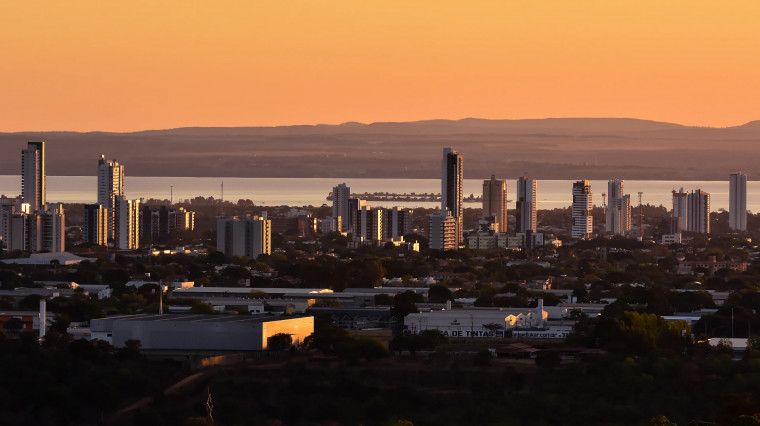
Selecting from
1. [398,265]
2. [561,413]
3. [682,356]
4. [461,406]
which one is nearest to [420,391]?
[461,406]

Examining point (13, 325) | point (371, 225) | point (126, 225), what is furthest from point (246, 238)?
point (13, 325)

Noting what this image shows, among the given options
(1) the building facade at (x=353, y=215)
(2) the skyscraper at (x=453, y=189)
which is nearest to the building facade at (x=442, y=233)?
(2) the skyscraper at (x=453, y=189)

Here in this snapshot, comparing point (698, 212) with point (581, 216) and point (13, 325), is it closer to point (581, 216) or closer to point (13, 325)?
point (581, 216)

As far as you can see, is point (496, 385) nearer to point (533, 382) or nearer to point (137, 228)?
point (533, 382)

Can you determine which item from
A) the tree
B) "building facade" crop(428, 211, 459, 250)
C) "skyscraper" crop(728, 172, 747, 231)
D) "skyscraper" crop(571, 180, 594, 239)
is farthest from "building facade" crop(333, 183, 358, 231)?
the tree

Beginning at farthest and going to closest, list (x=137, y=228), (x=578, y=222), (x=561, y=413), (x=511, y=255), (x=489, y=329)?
1. (x=578, y=222)
2. (x=137, y=228)
3. (x=511, y=255)
4. (x=489, y=329)
5. (x=561, y=413)

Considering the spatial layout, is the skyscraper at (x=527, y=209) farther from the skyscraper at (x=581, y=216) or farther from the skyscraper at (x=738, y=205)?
the skyscraper at (x=738, y=205)
